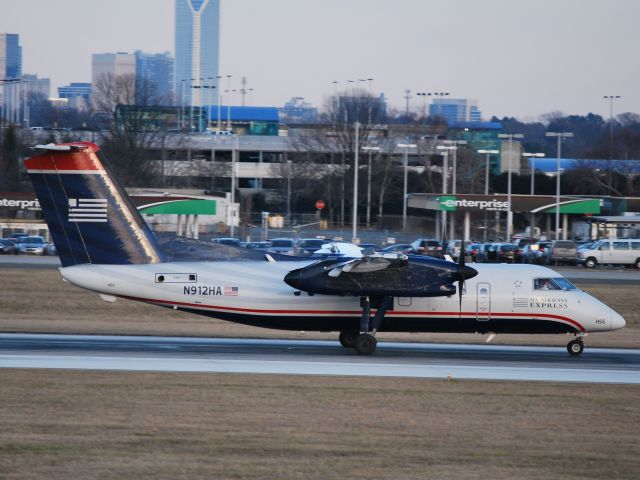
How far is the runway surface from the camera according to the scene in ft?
68.0

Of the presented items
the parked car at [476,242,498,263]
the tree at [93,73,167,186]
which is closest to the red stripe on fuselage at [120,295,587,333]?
the parked car at [476,242,498,263]

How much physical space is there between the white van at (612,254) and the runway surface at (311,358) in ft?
107

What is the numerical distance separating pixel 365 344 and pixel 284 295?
232 centimetres

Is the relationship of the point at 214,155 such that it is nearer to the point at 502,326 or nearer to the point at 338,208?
the point at 338,208

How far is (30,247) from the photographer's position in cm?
5778

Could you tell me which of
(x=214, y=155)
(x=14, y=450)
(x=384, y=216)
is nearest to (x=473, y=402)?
(x=14, y=450)

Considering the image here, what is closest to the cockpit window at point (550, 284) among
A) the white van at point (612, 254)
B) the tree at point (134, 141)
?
the white van at point (612, 254)

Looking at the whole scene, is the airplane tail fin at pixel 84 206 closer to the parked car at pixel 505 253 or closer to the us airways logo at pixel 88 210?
the us airways logo at pixel 88 210

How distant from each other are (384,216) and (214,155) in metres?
24.4

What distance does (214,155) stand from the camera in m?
98.9

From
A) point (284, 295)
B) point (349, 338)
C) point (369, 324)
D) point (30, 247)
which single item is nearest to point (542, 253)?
point (30, 247)

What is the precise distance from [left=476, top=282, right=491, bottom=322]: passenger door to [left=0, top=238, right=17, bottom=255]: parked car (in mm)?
40118

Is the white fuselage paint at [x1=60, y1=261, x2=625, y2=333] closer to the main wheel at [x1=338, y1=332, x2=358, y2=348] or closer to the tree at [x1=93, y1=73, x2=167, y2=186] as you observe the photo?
the main wheel at [x1=338, y1=332, x2=358, y2=348]

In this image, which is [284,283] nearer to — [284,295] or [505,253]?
[284,295]
